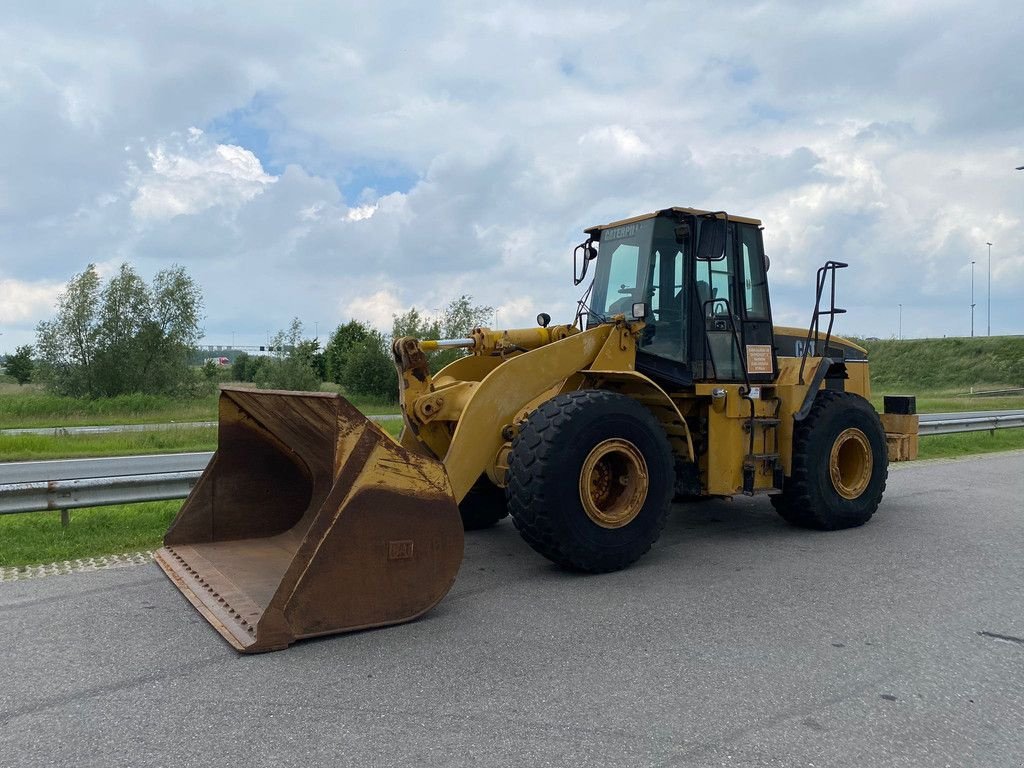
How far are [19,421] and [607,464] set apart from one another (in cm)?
2585

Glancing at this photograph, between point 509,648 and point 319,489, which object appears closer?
point 509,648

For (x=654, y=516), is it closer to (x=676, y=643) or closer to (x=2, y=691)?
(x=676, y=643)

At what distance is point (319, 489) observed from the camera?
6.67 m

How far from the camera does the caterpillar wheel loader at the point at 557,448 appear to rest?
4805 millimetres

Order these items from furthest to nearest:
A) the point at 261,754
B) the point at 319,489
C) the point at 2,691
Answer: the point at 319,489 < the point at 2,691 < the point at 261,754

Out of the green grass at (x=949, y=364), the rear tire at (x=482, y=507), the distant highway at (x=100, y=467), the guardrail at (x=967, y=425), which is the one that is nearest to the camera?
the rear tire at (x=482, y=507)

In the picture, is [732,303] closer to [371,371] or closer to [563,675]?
[563,675]

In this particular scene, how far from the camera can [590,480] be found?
6.00 meters

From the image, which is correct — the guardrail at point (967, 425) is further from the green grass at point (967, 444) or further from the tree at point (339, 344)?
the tree at point (339, 344)

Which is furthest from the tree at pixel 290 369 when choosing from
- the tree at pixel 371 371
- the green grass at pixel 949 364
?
the green grass at pixel 949 364

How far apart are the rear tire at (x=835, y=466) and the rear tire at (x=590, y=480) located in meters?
1.78

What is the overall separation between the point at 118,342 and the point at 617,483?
32517mm

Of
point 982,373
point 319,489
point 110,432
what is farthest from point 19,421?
point 982,373

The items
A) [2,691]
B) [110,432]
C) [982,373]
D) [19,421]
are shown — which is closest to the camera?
[2,691]
